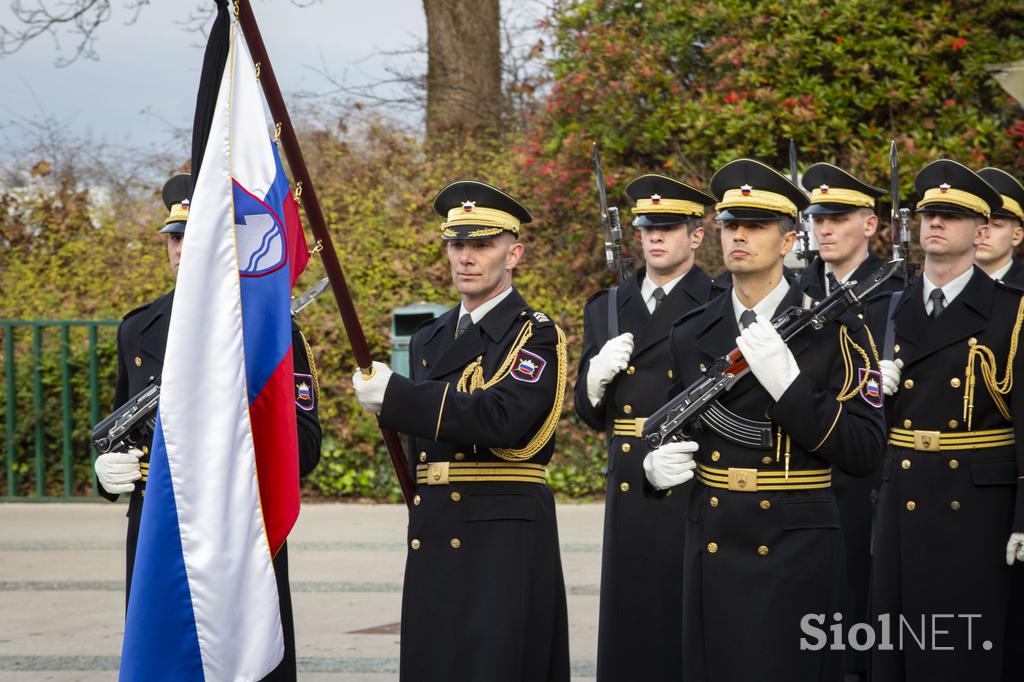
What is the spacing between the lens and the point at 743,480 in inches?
173

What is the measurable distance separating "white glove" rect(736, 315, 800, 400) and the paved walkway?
8.64 ft

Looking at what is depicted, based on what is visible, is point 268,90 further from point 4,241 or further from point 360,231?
point 4,241

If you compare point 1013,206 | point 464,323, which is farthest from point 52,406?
point 1013,206

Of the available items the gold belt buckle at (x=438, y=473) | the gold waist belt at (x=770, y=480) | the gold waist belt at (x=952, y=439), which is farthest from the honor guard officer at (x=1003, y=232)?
the gold belt buckle at (x=438, y=473)

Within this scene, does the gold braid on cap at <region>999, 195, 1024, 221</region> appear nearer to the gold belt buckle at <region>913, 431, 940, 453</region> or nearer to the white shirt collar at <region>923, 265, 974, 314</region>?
the white shirt collar at <region>923, 265, 974, 314</region>

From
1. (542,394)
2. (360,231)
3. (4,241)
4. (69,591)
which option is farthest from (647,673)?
(4,241)

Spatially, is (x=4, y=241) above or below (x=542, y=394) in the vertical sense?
above

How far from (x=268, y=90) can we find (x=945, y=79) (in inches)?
300

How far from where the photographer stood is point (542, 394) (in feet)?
15.5

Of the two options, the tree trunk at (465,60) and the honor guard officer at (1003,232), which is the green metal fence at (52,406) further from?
the honor guard officer at (1003,232)

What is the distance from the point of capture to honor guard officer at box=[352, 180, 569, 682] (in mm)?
4594

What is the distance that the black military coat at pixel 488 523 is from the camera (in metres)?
4.63

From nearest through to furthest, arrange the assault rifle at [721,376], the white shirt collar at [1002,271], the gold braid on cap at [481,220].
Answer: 1. the assault rifle at [721,376]
2. the gold braid on cap at [481,220]
3. the white shirt collar at [1002,271]

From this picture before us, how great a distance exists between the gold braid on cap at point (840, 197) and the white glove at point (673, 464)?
2537mm
